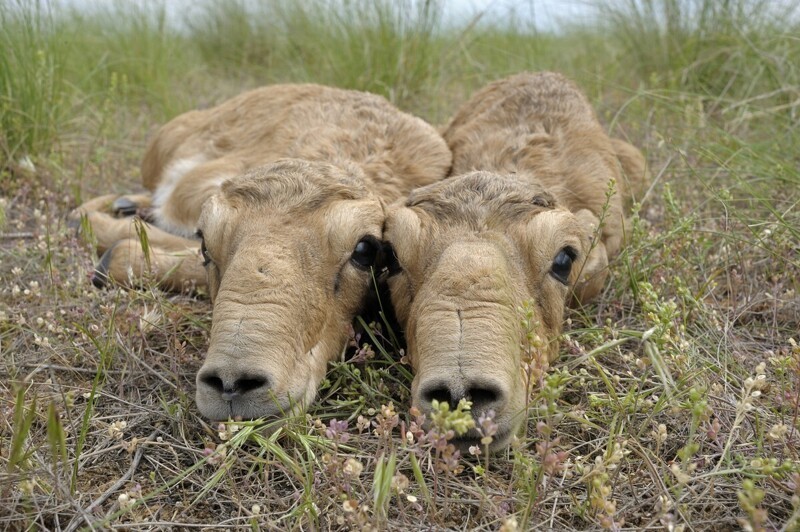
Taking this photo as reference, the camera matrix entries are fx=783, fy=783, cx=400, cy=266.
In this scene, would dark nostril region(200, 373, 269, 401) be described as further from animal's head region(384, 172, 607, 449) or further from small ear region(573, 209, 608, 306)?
small ear region(573, 209, 608, 306)

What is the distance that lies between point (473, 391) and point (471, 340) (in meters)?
0.21

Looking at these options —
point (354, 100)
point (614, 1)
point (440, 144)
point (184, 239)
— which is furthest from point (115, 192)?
point (614, 1)

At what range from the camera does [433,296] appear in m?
3.38

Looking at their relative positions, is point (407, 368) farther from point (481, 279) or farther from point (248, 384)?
point (248, 384)

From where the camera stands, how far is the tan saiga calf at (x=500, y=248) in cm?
304

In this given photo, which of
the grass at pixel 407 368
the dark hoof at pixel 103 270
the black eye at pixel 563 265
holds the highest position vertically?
the black eye at pixel 563 265

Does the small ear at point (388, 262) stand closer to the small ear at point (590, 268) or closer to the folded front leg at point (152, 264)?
the small ear at point (590, 268)

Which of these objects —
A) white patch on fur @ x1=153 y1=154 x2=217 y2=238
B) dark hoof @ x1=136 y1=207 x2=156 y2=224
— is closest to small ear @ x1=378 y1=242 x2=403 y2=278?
white patch on fur @ x1=153 y1=154 x2=217 y2=238

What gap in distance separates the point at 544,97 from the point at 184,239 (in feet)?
9.16

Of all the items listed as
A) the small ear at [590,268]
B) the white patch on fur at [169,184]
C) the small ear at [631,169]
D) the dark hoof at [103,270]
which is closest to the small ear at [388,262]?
the small ear at [590,268]

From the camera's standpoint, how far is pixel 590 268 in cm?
423

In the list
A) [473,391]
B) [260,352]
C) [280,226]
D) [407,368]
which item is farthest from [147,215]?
[473,391]

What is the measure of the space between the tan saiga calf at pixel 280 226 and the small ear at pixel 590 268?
111 centimetres

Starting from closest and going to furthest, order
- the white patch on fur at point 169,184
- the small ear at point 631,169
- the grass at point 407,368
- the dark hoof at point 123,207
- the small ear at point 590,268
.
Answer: the grass at point 407,368, the small ear at point 590,268, the small ear at point 631,169, the white patch on fur at point 169,184, the dark hoof at point 123,207
